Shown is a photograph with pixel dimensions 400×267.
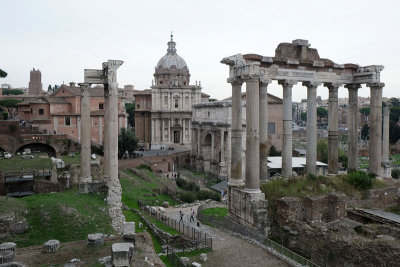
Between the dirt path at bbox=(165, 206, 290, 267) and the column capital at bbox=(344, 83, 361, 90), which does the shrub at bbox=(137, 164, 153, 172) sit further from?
the dirt path at bbox=(165, 206, 290, 267)

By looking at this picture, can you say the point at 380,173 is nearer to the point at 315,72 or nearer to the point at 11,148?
the point at 315,72

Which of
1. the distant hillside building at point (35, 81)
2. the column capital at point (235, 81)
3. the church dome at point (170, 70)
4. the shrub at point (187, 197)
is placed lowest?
the shrub at point (187, 197)

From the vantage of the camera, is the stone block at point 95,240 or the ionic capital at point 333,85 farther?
the ionic capital at point 333,85

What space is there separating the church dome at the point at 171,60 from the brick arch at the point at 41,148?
24588 millimetres

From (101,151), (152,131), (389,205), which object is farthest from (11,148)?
(389,205)

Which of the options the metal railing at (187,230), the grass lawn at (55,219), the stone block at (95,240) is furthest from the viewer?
the metal railing at (187,230)

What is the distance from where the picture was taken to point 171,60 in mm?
56656

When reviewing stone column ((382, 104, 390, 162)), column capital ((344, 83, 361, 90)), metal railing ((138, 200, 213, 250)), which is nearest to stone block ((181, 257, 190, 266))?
metal railing ((138, 200, 213, 250))

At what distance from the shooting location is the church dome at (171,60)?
56.2 metres

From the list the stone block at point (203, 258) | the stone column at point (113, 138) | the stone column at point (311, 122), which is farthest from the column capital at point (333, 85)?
the stone block at point (203, 258)

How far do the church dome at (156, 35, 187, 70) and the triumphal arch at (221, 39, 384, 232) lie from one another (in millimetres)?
38655

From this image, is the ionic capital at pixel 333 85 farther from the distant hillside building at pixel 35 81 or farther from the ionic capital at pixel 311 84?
the distant hillside building at pixel 35 81

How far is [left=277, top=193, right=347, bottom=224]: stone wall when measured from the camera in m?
14.2

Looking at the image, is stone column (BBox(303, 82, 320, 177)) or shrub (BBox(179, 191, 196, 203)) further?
shrub (BBox(179, 191, 196, 203))
